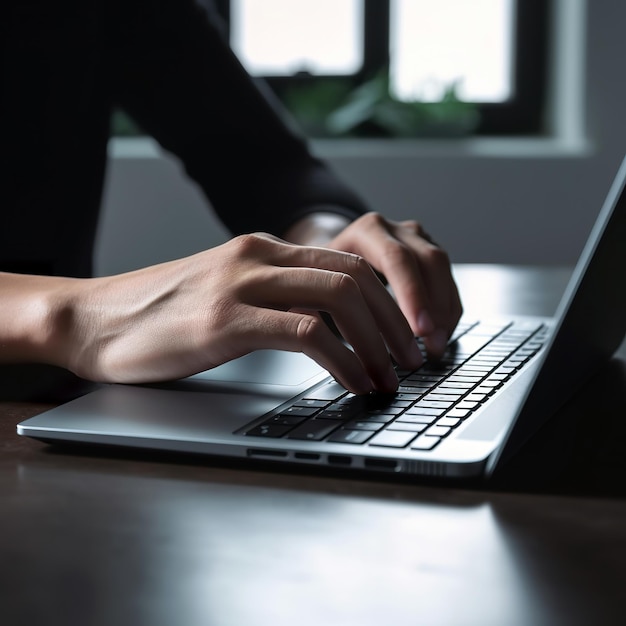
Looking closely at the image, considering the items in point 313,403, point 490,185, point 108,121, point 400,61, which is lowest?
point 490,185

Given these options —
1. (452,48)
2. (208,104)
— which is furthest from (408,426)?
(452,48)

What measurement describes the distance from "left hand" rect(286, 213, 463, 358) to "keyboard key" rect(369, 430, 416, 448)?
24cm

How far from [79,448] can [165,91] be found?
3.45 ft

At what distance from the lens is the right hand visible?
1.81ft

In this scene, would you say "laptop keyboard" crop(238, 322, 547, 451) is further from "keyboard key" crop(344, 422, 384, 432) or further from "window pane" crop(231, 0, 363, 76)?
"window pane" crop(231, 0, 363, 76)

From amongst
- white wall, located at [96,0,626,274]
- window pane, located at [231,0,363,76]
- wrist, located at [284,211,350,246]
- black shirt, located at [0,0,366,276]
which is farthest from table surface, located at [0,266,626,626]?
window pane, located at [231,0,363,76]

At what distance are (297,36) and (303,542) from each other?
109 inches

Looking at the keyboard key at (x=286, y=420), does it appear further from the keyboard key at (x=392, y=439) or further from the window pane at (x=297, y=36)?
the window pane at (x=297, y=36)

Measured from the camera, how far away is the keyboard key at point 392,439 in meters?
0.45

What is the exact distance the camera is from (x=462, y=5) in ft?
9.36

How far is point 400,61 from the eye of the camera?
2.93 meters

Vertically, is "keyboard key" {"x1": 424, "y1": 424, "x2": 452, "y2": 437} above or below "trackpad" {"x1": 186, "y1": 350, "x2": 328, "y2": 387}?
above

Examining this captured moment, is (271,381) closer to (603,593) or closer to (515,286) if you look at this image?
(603,593)

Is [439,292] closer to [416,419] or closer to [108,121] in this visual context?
[416,419]
